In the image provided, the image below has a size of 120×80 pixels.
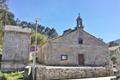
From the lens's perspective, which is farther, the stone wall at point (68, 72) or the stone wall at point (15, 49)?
the stone wall at point (15, 49)

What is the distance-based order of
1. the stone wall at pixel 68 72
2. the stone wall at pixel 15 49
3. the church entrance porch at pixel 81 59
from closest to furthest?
1. the stone wall at pixel 68 72
2. the stone wall at pixel 15 49
3. the church entrance porch at pixel 81 59

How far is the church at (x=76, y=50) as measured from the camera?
106ft

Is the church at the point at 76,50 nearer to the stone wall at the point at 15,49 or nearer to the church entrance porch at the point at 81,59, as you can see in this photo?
the church entrance porch at the point at 81,59

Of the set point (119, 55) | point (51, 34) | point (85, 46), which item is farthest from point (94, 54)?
point (51, 34)

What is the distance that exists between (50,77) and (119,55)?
39749 millimetres

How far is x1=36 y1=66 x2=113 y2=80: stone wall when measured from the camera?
1808cm

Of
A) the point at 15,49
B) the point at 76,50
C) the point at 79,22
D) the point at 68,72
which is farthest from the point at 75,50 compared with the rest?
the point at 68,72

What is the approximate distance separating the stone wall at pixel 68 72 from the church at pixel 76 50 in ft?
34.2

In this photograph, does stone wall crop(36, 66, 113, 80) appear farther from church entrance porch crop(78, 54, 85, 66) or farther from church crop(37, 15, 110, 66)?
church entrance porch crop(78, 54, 85, 66)

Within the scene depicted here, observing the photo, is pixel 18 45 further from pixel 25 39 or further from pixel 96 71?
pixel 96 71

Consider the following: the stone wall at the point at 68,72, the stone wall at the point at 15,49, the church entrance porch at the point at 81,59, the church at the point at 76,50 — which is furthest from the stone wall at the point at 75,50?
the stone wall at the point at 68,72

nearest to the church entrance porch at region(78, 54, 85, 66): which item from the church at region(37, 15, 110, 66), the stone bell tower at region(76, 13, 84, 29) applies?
the church at region(37, 15, 110, 66)

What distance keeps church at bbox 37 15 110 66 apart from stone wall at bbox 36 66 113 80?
34.2 feet

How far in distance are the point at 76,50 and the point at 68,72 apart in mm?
13676
